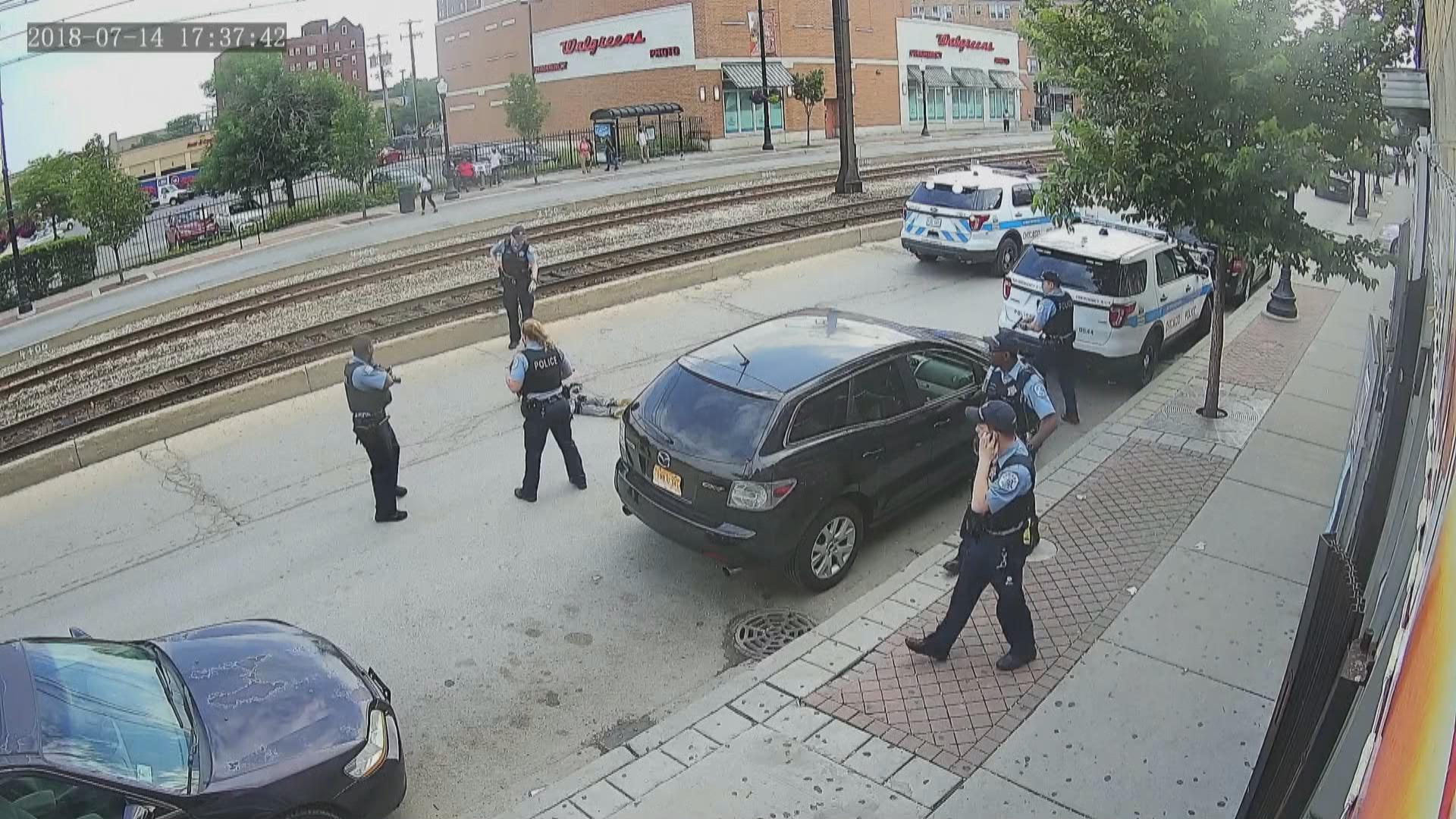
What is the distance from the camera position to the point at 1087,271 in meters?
11.7

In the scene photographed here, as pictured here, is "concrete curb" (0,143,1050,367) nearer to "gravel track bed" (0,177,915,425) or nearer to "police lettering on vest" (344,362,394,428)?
"gravel track bed" (0,177,915,425)

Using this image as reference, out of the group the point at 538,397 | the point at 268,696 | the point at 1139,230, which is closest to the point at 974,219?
the point at 1139,230

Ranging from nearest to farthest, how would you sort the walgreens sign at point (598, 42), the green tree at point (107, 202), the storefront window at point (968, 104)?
the green tree at point (107, 202) → the walgreens sign at point (598, 42) → the storefront window at point (968, 104)

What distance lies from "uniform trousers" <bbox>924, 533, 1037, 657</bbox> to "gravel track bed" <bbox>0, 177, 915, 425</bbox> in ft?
39.1

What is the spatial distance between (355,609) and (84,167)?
24.1 meters

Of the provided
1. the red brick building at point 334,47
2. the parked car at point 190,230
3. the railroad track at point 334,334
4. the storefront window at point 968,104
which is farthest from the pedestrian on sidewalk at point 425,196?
the red brick building at point 334,47

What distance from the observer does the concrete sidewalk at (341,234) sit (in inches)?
869

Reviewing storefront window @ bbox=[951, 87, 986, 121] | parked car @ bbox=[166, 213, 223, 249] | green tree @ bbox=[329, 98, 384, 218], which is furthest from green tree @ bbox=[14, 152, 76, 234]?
storefront window @ bbox=[951, 87, 986, 121]

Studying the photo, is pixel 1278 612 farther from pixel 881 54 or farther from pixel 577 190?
pixel 881 54

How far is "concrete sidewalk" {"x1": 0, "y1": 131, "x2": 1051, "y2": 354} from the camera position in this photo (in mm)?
22062

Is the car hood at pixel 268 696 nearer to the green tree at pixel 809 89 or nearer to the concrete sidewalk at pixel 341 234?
the concrete sidewalk at pixel 341 234

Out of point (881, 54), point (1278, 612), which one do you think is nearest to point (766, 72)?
point (881, 54)

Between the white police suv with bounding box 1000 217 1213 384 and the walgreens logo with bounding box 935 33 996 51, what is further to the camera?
the walgreens logo with bounding box 935 33 996 51

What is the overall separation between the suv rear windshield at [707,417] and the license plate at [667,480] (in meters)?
0.18
